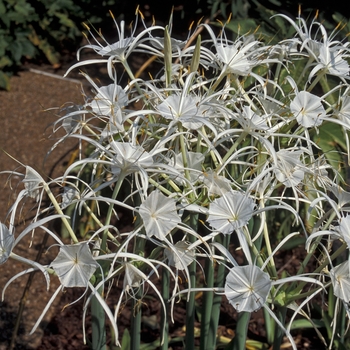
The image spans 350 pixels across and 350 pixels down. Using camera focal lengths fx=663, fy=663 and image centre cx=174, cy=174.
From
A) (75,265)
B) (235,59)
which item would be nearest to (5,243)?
(75,265)

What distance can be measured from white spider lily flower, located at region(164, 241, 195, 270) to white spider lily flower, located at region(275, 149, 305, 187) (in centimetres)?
21

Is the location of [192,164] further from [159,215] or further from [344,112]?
[344,112]

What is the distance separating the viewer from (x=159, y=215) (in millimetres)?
1020

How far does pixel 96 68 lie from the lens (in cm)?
464

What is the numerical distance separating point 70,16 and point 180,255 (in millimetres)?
4029

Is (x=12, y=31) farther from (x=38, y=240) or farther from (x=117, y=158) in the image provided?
(x=117, y=158)

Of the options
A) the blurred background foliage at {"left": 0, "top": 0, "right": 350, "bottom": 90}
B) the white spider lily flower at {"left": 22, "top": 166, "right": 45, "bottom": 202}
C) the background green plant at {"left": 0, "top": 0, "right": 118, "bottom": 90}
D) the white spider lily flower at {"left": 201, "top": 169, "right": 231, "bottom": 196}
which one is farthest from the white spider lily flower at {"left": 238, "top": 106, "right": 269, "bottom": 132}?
the background green plant at {"left": 0, "top": 0, "right": 118, "bottom": 90}

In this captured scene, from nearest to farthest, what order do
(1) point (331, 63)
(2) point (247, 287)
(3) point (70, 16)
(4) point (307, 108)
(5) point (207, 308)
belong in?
(2) point (247, 287)
(4) point (307, 108)
(1) point (331, 63)
(5) point (207, 308)
(3) point (70, 16)

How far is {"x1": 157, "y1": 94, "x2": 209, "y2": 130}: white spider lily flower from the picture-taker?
1.14m

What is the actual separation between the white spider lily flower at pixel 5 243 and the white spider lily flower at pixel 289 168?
1.53ft

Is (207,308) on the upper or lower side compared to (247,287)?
lower

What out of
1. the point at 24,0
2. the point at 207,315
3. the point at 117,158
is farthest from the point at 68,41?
the point at 117,158

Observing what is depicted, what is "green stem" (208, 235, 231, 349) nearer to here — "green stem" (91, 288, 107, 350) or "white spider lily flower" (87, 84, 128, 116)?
"green stem" (91, 288, 107, 350)

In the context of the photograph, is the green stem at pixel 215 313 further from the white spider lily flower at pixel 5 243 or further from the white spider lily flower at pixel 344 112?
the white spider lily flower at pixel 5 243
